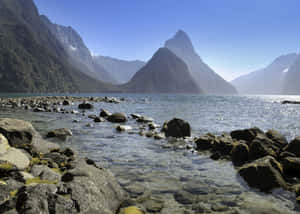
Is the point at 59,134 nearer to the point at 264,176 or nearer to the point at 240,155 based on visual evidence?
the point at 240,155

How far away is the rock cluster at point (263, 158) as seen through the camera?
23.6ft

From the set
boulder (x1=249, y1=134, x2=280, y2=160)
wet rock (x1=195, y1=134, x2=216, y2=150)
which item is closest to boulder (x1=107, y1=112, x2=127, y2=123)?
wet rock (x1=195, y1=134, x2=216, y2=150)

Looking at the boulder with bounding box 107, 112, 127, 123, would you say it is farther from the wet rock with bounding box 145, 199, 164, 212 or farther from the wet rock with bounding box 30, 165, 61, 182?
the wet rock with bounding box 145, 199, 164, 212

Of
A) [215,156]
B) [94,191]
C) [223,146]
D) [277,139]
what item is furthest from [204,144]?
[94,191]

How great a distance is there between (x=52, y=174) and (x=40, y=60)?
223 meters

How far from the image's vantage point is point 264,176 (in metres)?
7.23

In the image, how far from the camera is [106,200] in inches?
208

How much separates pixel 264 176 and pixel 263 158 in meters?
1.26

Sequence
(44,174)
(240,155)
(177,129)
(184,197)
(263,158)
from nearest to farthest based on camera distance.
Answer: (44,174)
(184,197)
(263,158)
(240,155)
(177,129)

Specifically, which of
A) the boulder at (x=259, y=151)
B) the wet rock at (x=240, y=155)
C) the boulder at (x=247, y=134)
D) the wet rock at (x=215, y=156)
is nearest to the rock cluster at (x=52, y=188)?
the wet rock at (x=215, y=156)

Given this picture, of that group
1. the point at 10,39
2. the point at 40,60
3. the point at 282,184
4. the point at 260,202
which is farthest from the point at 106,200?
the point at 40,60

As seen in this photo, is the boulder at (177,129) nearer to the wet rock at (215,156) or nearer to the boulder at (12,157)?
the wet rock at (215,156)

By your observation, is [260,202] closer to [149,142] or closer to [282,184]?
[282,184]

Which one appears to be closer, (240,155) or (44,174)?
(44,174)
